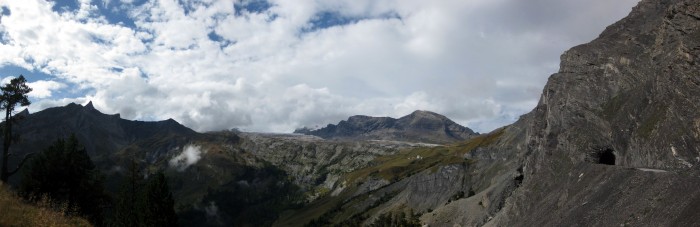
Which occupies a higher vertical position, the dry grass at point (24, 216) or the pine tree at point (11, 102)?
the pine tree at point (11, 102)

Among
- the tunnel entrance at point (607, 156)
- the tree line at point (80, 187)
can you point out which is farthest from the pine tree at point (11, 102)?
the tunnel entrance at point (607, 156)

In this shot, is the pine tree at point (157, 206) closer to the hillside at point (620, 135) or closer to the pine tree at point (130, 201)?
the pine tree at point (130, 201)

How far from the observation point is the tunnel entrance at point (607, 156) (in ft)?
208

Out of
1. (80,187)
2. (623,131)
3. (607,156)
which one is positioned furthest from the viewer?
(607,156)

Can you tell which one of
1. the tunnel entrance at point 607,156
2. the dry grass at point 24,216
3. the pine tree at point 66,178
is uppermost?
the pine tree at point 66,178

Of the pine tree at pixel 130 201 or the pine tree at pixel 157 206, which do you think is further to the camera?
the pine tree at pixel 130 201

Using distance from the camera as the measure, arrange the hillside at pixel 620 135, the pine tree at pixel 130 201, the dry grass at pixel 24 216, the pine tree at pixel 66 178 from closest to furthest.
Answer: the dry grass at pixel 24 216, the hillside at pixel 620 135, the pine tree at pixel 66 178, the pine tree at pixel 130 201

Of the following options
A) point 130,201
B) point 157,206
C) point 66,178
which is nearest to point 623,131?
point 157,206

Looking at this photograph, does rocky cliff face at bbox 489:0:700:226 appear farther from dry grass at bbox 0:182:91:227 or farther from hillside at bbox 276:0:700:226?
dry grass at bbox 0:182:91:227

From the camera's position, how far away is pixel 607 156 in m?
63.9

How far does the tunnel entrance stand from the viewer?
6347 centimetres

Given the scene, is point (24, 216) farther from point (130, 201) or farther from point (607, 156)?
point (607, 156)

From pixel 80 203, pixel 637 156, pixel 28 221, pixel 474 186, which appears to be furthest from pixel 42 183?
pixel 474 186

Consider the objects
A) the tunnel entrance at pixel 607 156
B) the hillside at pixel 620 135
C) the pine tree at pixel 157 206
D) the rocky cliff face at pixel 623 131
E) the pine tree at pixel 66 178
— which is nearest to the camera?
the rocky cliff face at pixel 623 131
